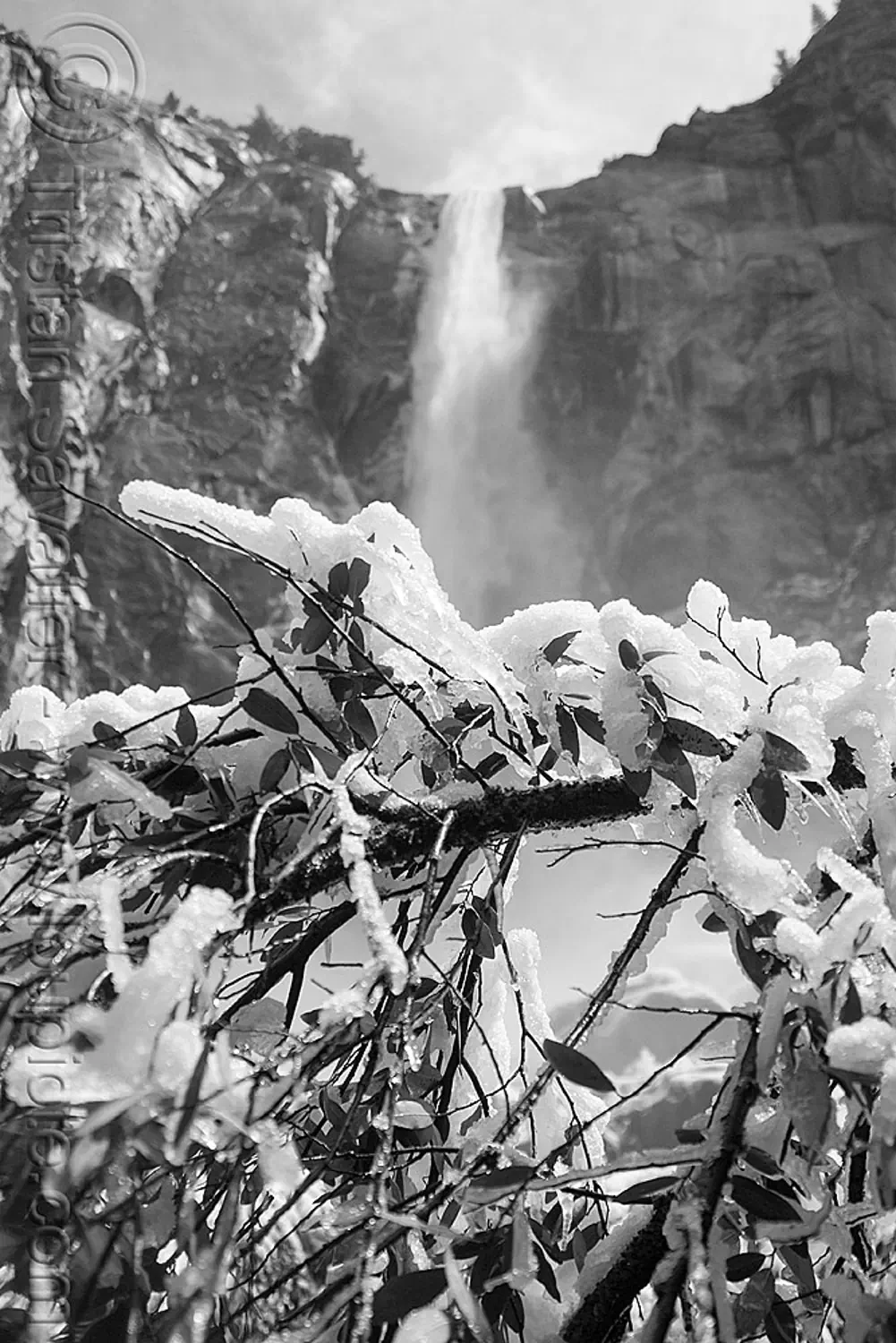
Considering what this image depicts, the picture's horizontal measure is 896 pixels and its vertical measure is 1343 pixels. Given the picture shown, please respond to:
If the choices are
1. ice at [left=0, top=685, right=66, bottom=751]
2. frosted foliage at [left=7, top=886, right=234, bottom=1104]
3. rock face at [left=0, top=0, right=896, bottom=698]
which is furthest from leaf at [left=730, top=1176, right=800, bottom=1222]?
rock face at [left=0, top=0, right=896, bottom=698]

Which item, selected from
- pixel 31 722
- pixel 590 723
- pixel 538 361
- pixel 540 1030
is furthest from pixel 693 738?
pixel 538 361

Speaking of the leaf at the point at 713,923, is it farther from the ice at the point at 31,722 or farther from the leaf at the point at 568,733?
the ice at the point at 31,722

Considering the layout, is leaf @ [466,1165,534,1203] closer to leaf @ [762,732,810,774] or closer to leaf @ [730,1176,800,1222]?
leaf @ [730,1176,800,1222]

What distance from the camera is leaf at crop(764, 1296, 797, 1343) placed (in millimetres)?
949

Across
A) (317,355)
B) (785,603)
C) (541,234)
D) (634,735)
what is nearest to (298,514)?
(634,735)

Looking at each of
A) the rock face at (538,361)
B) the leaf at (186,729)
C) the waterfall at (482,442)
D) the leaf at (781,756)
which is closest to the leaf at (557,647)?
the leaf at (781,756)

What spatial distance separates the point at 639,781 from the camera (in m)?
0.94

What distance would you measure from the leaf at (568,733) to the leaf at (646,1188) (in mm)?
493

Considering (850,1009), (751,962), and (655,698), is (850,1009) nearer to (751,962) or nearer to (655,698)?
(751,962)

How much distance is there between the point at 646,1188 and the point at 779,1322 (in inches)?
14.9

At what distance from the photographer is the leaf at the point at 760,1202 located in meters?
0.74

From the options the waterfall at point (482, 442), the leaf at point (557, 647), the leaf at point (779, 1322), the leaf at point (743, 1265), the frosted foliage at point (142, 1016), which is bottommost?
the leaf at point (779, 1322)

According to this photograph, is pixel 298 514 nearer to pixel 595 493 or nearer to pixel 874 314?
pixel 595 493

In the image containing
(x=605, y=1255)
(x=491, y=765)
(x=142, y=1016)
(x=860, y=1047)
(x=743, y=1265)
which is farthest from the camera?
(x=491, y=765)
